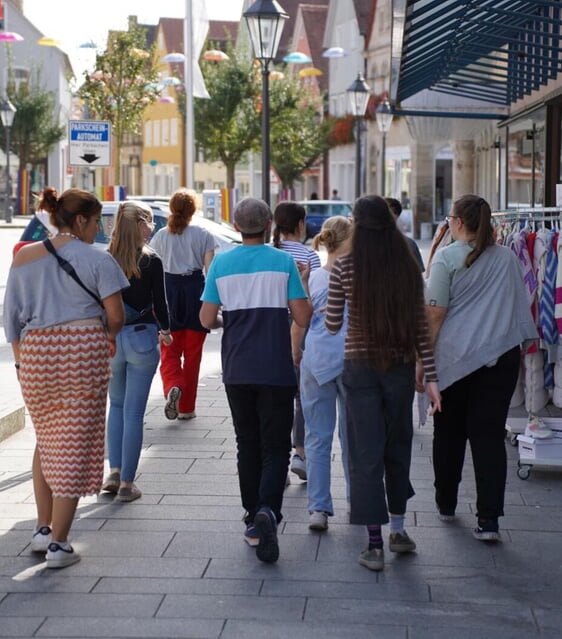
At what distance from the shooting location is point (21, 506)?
715 cm

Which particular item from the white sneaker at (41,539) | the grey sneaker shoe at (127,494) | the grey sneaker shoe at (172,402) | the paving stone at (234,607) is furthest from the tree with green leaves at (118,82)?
the paving stone at (234,607)

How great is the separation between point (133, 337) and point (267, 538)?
5.94ft

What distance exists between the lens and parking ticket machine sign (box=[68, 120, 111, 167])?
17.0m

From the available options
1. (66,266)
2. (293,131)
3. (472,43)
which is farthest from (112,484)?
(293,131)

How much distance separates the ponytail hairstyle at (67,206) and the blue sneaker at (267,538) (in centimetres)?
157

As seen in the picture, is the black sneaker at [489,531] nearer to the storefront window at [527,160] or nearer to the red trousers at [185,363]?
the red trousers at [185,363]

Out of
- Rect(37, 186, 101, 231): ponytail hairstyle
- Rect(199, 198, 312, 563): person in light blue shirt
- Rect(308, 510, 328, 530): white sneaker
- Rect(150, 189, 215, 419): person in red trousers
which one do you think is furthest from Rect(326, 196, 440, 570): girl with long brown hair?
Rect(150, 189, 215, 419): person in red trousers

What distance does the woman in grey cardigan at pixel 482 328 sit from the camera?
6414 mm

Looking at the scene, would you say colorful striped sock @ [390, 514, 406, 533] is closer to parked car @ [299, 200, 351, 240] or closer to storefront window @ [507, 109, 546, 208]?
storefront window @ [507, 109, 546, 208]

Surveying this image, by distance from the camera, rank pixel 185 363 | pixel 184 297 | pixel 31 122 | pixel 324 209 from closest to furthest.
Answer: pixel 184 297, pixel 185 363, pixel 324 209, pixel 31 122

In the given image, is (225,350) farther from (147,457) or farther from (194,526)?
(147,457)

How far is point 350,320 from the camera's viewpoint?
5.88 metres

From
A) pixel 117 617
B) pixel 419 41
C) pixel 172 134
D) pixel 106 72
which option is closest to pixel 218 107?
pixel 106 72

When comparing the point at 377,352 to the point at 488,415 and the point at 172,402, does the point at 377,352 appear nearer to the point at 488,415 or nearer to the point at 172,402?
the point at 488,415
